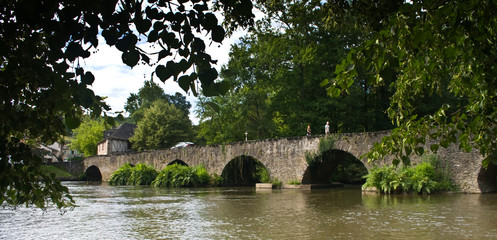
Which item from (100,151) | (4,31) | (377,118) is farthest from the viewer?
(100,151)

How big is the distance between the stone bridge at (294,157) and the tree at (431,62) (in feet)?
26.8

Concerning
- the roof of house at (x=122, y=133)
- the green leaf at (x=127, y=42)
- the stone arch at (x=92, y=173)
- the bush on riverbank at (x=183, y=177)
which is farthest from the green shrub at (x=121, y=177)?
the green leaf at (x=127, y=42)

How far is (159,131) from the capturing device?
146ft

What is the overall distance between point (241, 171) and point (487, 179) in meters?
12.8

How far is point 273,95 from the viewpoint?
1198 inches

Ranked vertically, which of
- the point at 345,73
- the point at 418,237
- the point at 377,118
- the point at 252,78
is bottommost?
the point at 418,237

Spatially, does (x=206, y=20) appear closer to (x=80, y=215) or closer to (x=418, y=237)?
(x=418, y=237)

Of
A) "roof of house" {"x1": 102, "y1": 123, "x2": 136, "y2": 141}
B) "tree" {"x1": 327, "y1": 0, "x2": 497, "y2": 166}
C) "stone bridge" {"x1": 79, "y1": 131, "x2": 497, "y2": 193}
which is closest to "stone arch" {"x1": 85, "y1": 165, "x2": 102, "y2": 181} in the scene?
"roof of house" {"x1": 102, "y1": 123, "x2": 136, "y2": 141}

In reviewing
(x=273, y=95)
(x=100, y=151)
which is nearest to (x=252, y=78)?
(x=273, y=95)

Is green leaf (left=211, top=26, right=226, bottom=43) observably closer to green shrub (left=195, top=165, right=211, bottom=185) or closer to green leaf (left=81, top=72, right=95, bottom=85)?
green leaf (left=81, top=72, right=95, bottom=85)

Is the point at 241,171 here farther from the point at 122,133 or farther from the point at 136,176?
the point at 122,133

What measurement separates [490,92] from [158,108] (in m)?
43.8

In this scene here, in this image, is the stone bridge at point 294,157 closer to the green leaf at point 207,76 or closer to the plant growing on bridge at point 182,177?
the plant growing on bridge at point 182,177

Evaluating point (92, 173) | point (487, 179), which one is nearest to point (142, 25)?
point (487, 179)
